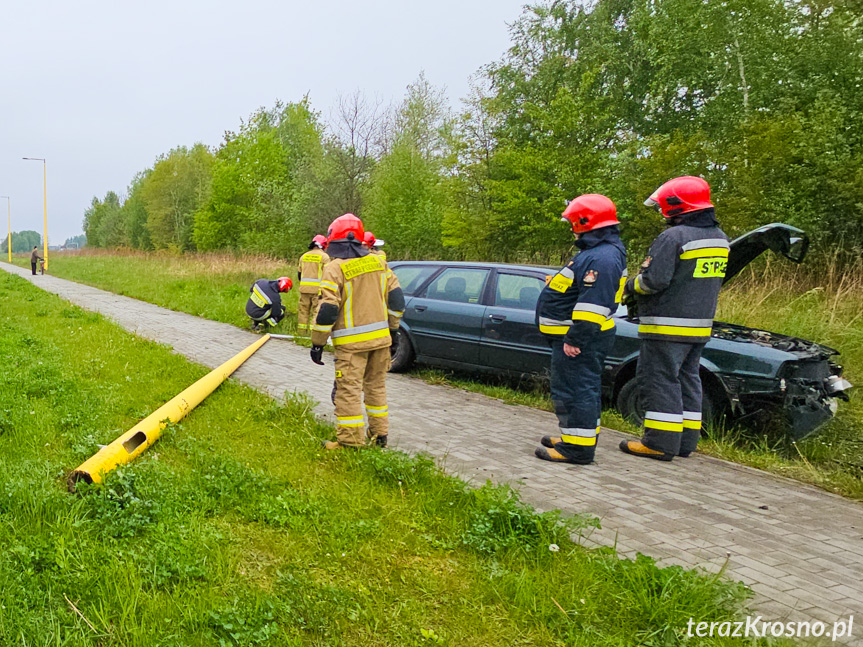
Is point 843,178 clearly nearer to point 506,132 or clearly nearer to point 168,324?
point 506,132

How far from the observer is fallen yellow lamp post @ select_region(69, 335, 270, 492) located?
3908 millimetres

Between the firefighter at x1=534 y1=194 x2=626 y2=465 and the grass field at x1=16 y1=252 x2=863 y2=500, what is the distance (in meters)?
1.32

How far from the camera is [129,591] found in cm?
279

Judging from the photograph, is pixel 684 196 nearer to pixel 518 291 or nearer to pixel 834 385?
pixel 834 385

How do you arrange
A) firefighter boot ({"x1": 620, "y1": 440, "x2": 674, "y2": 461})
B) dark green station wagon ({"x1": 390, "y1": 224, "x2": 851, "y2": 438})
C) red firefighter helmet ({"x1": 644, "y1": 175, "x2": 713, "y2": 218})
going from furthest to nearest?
dark green station wagon ({"x1": 390, "y1": 224, "x2": 851, "y2": 438})
firefighter boot ({"x1": 620, "y1": 440, "x2": 674, "y2": 461})
red firefighter helmet ({"x1": 644, "y1": 175, "x2": 713, "y2": 218})

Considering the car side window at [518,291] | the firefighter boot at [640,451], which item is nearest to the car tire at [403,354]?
the car side window at [518,291]

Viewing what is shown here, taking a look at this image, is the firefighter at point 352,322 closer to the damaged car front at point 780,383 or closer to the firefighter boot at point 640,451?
the firefighter boot at point 640,451

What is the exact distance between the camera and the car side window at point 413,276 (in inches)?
340

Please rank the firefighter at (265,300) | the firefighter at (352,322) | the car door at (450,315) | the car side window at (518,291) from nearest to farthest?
the firefighter at (352,322), the car side window at (518,291), the car door at (450,315), the firefighter at (265,300)

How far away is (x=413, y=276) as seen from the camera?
29.0ft

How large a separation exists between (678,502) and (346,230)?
310cm

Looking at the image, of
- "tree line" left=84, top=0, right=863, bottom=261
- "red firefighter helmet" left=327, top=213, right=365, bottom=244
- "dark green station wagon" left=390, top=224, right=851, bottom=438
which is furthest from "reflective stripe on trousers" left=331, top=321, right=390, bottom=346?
"tree line" left=84, top=0, right=863, bottom=261

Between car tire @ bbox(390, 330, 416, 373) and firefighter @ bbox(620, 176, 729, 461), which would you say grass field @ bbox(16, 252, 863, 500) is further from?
firefighter @ bbox(620, 176, 729, 461)

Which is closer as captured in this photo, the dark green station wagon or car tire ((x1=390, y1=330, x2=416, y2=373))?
the dark green station wagon
